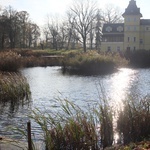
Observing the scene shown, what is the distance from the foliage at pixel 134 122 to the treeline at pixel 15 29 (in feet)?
174

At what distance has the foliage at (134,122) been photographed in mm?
7375

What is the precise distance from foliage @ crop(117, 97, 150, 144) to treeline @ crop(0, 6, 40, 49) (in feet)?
174

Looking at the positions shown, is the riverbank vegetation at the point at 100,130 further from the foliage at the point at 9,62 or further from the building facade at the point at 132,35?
the building facade at the point at 132,35

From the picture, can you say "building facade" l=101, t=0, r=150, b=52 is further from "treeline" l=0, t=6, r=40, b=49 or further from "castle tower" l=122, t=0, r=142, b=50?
"treeline" l=0, t=6, r=40, b=49

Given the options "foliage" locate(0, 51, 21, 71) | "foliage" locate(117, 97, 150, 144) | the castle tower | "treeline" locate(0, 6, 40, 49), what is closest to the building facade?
the castle tower

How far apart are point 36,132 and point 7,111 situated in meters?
3.39

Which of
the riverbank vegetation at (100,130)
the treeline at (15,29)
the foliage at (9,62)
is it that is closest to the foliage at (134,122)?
the riverbank vegetation at (100,130)

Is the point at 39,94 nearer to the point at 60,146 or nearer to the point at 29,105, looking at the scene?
the point at 29,105

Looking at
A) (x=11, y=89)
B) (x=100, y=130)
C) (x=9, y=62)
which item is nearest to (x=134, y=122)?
(x=100, y=130)

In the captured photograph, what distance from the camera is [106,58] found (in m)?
31.3

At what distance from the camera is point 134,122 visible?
24.3ft

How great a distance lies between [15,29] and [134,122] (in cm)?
5688

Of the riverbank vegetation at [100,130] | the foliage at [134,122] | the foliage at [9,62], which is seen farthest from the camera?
the foliage at [9,62]

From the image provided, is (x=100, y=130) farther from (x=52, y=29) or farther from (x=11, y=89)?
(x=52, y=29)
